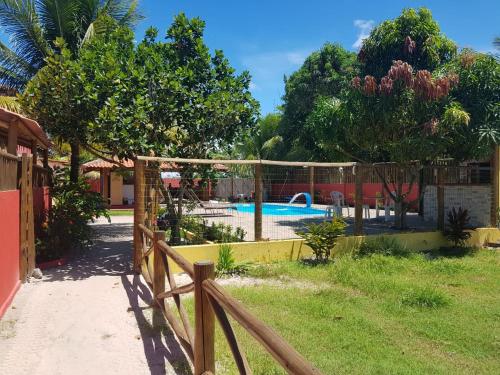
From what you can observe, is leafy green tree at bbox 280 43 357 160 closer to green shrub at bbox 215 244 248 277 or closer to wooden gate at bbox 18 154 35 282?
green shrub at bbox 215 244 248 277

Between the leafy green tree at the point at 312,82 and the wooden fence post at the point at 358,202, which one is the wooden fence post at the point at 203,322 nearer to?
the wooden fence post at the point at 358,202

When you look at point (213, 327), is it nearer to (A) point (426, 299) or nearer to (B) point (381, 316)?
(B) point (381, 316)

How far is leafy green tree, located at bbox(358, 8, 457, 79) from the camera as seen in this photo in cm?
1279

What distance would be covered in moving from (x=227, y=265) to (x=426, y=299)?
350 centimetres

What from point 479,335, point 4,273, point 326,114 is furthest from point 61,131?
point 479,335

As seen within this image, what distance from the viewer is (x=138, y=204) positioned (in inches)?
320

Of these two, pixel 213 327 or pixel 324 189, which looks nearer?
pixel 213 327

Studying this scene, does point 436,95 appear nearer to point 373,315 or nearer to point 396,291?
point 396,291

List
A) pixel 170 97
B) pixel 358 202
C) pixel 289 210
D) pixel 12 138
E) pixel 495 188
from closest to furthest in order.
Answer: pixel 12 138, pixel 170 97, pixel 358 202, pixel 495 188, pixel 289 210

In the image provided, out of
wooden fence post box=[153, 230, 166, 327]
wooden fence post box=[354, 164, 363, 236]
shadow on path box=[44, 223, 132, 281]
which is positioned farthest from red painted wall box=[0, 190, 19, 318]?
wooden fence post box=[354, 164, 363, 236]

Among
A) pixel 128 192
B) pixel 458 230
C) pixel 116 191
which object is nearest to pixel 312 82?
pixel 128 192

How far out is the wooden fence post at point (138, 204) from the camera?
8008 millimetres

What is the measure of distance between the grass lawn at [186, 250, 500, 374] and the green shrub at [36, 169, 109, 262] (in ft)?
13.4

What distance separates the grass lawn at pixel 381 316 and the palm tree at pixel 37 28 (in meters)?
9.39
